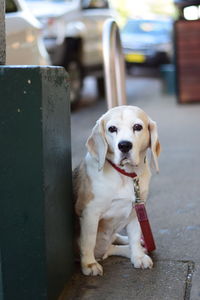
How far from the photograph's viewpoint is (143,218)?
3590mm

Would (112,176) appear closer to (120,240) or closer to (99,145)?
(99,145)

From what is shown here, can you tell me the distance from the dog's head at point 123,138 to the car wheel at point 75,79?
7.56 meters

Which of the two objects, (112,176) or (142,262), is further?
(142,262)

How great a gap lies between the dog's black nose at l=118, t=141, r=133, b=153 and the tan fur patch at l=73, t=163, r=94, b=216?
35cm

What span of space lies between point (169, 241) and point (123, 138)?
1120mm

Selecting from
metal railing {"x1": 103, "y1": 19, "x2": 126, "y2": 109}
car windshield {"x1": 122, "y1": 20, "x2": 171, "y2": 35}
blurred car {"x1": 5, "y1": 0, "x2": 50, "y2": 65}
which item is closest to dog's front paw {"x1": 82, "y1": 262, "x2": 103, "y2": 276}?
metal railing {"x1": 103, "y1": 19, "x2": 126, "y2": 109}

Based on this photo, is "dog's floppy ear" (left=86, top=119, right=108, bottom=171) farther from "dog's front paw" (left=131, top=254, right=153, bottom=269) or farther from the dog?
"dog's front paw" (left=131, top=254, right=153, bottom=269)

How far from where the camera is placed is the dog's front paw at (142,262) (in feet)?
11.9

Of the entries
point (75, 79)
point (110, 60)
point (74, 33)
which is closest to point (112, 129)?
point (110, 60)

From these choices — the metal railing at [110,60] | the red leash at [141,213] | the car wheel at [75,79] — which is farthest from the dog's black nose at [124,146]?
the car wheel at [75,79]

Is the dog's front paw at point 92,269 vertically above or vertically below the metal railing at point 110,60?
below

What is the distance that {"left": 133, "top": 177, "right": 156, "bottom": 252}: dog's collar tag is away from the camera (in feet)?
11.5

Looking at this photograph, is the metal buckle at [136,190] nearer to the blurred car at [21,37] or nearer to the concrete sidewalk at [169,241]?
the concrete sidewalk at [169,241]

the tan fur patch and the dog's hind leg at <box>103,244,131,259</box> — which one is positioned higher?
the tan fur patch
